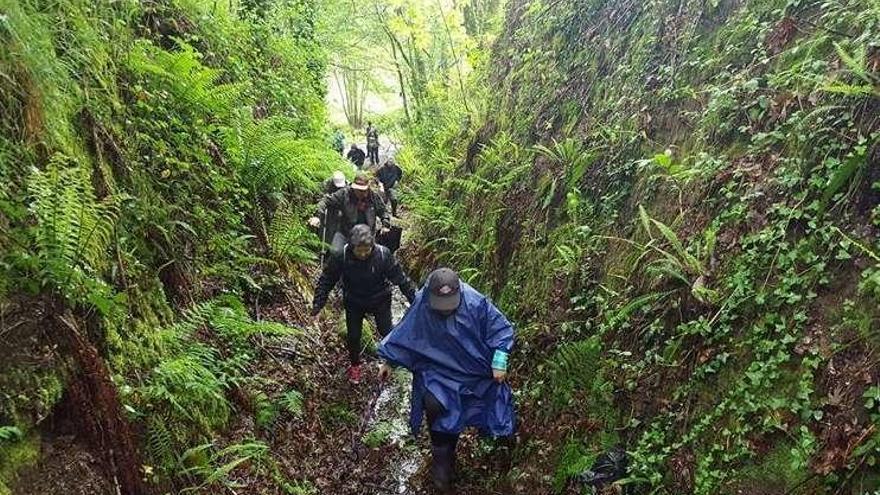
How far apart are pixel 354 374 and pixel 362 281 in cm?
113

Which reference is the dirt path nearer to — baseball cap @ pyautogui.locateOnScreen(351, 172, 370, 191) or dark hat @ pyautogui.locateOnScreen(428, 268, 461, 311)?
dark hat @ pyautogui.locateOnScreen(428, 268, 461, 311)

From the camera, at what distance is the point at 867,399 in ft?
8.87

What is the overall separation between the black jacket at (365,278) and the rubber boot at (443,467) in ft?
5.53

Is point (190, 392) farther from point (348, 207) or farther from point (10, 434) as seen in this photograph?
point (348, 207)

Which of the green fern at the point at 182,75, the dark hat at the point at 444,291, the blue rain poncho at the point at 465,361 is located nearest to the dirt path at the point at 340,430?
the blue rain poncho at the point at 465,361

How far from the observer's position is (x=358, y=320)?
6.39 m

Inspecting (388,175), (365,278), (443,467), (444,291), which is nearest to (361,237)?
(365,278)

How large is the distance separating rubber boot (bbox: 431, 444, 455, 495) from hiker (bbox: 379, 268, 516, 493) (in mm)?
11

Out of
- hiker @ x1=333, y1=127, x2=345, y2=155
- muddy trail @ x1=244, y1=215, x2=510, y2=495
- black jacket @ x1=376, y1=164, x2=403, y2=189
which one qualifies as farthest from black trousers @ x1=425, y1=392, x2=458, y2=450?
hiker @ x1=333, y1=127, x2=345, y2=155

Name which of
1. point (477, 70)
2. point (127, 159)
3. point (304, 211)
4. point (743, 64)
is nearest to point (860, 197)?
point (743, 64)

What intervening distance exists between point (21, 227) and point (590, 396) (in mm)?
3816

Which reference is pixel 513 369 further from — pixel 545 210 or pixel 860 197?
pixel 860 197

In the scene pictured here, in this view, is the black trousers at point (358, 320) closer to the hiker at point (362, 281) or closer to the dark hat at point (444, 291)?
the hiker at point (362, 281)

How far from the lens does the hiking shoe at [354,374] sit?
6477mm
